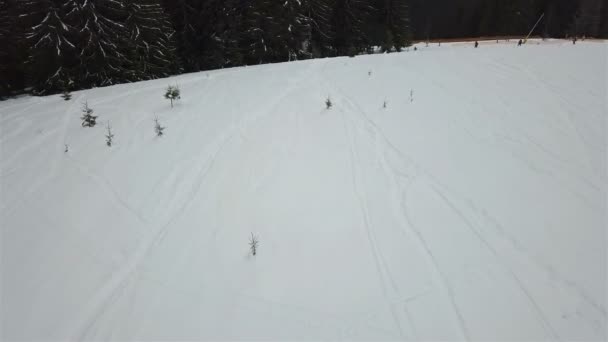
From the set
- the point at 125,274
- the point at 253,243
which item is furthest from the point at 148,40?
the point at 253,243

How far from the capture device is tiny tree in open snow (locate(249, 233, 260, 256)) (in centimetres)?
346

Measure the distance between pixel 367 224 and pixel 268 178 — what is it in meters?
1.84

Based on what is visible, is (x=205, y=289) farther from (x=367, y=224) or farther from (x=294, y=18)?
(x=294, y=18)

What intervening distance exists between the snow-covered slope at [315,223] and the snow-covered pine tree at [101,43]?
784 cm

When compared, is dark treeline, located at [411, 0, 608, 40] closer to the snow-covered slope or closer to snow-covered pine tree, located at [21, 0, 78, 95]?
the snow-covered slope

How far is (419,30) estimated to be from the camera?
76938mm

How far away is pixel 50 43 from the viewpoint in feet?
43.6

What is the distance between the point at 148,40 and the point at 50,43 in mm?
4533

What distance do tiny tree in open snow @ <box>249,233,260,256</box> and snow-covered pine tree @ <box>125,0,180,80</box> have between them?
14.7 metres

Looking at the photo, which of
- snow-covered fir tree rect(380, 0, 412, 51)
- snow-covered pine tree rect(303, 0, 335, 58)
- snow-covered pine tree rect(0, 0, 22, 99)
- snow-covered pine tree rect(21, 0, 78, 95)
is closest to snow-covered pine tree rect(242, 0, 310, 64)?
snow-covered pine tree rect(303, 0, 335, 58)

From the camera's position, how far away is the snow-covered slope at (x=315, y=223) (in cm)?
285

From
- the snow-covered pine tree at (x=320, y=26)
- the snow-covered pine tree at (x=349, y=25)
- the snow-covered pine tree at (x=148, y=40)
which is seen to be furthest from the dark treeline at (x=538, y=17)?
the snow-covered pine tree at (x=148, y=40)

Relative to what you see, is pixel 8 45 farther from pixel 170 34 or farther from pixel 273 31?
pixel 273 31

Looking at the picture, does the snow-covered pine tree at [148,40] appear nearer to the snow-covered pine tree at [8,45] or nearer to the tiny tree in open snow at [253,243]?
the snow-covered pine tree at [8,45]
